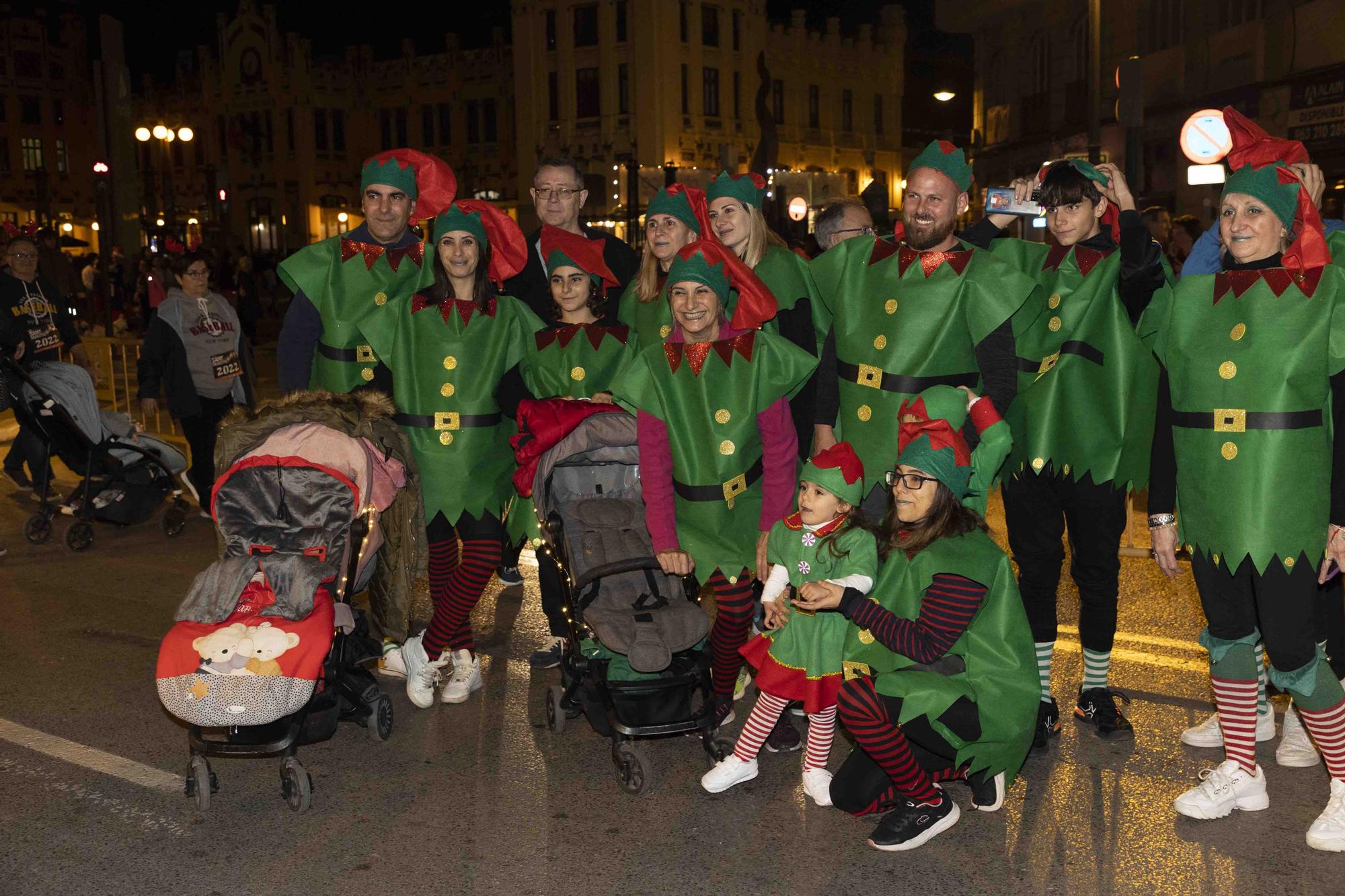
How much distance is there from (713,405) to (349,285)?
1994mm

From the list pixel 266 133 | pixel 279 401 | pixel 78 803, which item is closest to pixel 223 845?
pixel 78 803

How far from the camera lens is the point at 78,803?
4656 millimetres

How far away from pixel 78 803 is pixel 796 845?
2695 mm

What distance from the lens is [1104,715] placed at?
5.05m

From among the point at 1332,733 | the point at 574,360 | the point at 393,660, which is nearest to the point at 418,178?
the point at 574,360

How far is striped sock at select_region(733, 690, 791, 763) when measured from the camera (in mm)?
4598

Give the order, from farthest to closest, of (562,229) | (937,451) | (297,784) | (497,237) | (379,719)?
(562,229), (497,237), (379,719), (297,784), (937,451)

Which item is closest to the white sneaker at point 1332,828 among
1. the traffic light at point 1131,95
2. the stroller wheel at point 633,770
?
the stroller wheel at point 633,770

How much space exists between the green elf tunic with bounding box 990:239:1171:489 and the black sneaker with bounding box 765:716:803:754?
145cm

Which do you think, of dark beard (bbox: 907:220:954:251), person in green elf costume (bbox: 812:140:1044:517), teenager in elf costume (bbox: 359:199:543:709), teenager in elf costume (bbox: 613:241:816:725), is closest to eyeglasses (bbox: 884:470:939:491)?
person in green elf costume (bbox: 812:140:1044:517)

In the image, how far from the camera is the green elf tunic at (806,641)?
441 centimetres

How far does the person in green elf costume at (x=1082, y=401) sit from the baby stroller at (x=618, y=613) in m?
1.34

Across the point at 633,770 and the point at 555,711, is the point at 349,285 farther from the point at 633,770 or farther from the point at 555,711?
the point at 633,770

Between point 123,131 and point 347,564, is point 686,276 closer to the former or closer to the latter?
point 347,564
